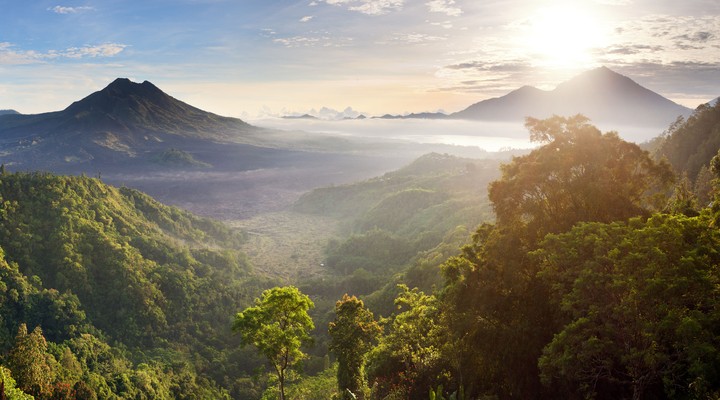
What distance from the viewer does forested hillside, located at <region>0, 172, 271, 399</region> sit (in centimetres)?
4206

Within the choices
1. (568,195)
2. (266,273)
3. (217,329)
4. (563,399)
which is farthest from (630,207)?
(266,273)

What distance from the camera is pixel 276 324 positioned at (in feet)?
97.7

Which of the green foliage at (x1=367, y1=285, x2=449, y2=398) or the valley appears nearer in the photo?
the valley

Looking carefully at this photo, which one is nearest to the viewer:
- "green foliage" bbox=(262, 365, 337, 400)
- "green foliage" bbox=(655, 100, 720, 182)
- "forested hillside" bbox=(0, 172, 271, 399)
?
"forested hillside" bbox=(0, 172, 271, 399)

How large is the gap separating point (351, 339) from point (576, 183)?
16.7m

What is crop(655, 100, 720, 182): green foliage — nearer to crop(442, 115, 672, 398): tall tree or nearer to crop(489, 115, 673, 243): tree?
crop(489, 115, 673, 243): tree

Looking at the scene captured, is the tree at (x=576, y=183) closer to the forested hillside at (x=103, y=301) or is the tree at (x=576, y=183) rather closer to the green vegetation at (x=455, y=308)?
the green vegetation at (x=455, y=308)

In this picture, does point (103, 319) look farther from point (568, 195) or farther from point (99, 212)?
point (568, 195)

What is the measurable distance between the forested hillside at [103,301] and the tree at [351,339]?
1931 centimetres

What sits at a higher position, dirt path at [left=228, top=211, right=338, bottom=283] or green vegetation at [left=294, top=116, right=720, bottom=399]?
green vegetation at [left=294, top=116, right=720, bottom=399]

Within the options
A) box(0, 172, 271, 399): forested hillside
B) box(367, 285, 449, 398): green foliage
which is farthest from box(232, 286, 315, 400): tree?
box(0, 172, 271, 399): forested hillside

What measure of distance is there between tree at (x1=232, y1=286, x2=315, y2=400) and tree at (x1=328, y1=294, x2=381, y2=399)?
2.13 metres

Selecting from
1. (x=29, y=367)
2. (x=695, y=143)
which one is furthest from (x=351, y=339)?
(x=695, y=143)

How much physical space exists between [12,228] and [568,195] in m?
65.2
